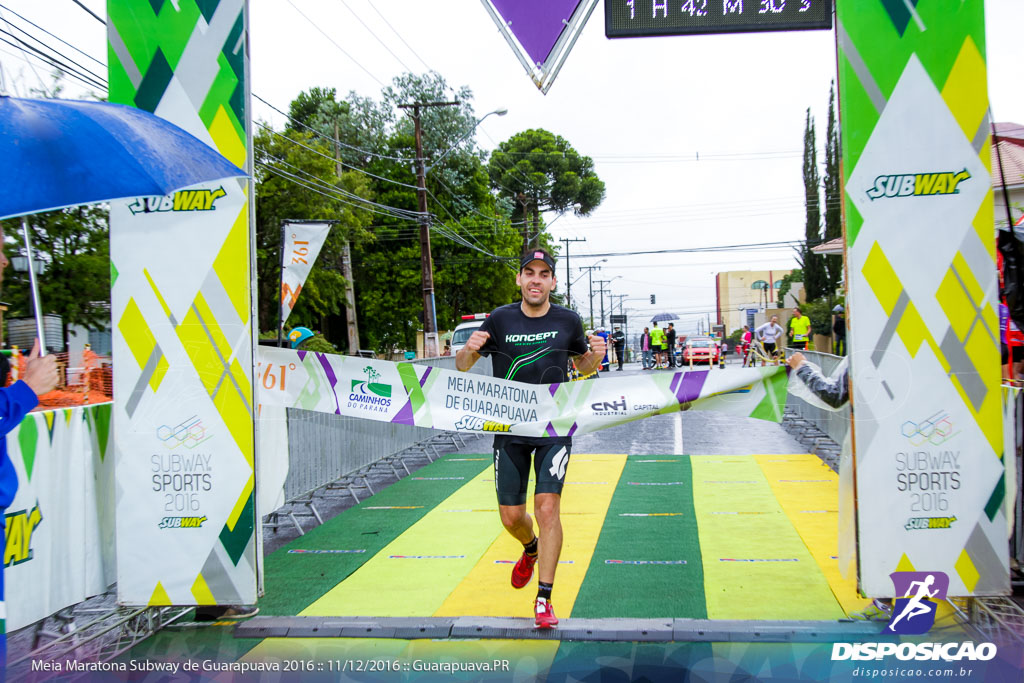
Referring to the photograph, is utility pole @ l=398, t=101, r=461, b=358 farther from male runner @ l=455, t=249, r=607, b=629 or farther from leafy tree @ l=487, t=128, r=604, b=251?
male runner @ l=455, t=249, r=607, b=629

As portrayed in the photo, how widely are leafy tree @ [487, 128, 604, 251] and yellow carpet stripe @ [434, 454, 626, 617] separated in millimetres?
34631

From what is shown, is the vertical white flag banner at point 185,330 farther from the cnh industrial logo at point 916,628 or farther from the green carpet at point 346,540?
the cnh industrial logo at point 916,628

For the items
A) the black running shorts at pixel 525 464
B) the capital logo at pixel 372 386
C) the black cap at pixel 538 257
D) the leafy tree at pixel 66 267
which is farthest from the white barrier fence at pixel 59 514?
the leafy tree at pixel 66 267

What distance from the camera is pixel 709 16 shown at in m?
4.82

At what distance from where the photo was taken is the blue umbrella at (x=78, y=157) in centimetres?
276

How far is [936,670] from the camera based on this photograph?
3977 millimetres

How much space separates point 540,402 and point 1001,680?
276 cm

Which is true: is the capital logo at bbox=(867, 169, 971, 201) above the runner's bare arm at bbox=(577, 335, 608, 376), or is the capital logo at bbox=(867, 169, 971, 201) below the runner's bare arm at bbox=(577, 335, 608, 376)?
above

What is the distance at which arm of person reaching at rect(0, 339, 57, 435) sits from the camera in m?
3.04

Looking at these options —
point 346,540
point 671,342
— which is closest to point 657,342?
point 671,342

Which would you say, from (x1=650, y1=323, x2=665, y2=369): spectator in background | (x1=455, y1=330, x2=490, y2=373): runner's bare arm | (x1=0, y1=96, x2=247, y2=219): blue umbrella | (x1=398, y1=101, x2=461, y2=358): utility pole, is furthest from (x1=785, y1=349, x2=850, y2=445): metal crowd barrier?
(x1=398, y1=101, x2=461, y2=358): utility pole

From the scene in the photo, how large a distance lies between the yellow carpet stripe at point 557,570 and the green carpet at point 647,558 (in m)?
0.10

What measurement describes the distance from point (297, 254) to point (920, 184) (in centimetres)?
791

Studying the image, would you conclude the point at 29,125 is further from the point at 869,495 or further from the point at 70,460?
the point at 869,495
